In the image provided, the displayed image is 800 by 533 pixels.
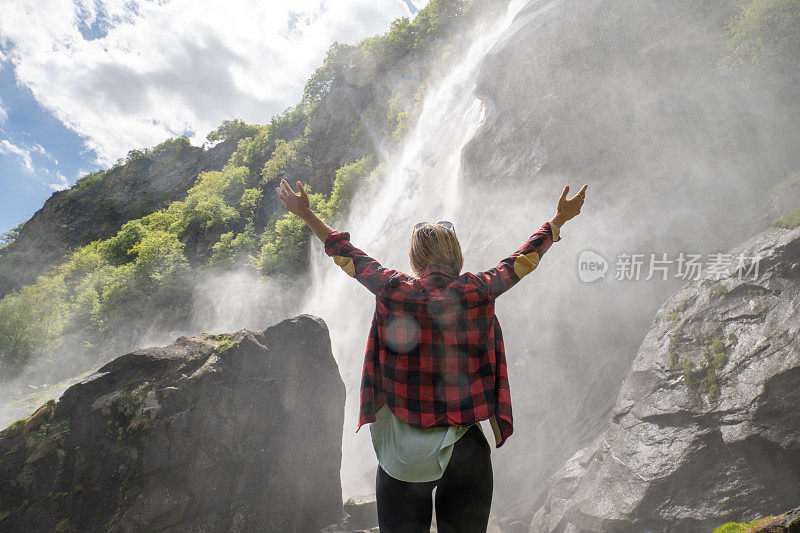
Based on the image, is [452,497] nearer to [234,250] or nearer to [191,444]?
[191,444]

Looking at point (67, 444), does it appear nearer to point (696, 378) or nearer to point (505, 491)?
point (505, 491)

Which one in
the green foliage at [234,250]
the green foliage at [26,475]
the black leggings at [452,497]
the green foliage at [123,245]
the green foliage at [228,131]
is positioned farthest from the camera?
the green foliage at [228,131]

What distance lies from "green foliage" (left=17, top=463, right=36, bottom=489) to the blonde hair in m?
7.13

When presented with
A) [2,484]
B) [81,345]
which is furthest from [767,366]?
[81,345]

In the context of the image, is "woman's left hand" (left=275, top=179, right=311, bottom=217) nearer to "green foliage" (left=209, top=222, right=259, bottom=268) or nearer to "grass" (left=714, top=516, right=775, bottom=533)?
"grass" (left=714, top=516, right=775, bottom=533)

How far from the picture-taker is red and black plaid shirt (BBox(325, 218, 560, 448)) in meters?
1.91

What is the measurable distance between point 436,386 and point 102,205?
216 ft

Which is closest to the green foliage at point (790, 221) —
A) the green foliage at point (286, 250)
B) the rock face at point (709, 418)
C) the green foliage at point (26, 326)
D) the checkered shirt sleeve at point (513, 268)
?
the rock face at point (709, 418)

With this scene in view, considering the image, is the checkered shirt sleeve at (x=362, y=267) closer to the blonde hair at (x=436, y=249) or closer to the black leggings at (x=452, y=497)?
the blonde hair at (x=436, y=249)

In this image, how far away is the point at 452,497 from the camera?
1843 millimetres

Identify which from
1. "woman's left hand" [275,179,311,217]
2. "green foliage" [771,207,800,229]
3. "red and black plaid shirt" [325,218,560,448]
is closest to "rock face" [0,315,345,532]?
"woman's left hand" [275,179,311,217]

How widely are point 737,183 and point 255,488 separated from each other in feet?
42.1

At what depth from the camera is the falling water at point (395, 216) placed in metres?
14.9

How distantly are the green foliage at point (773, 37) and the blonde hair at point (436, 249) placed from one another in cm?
1355
